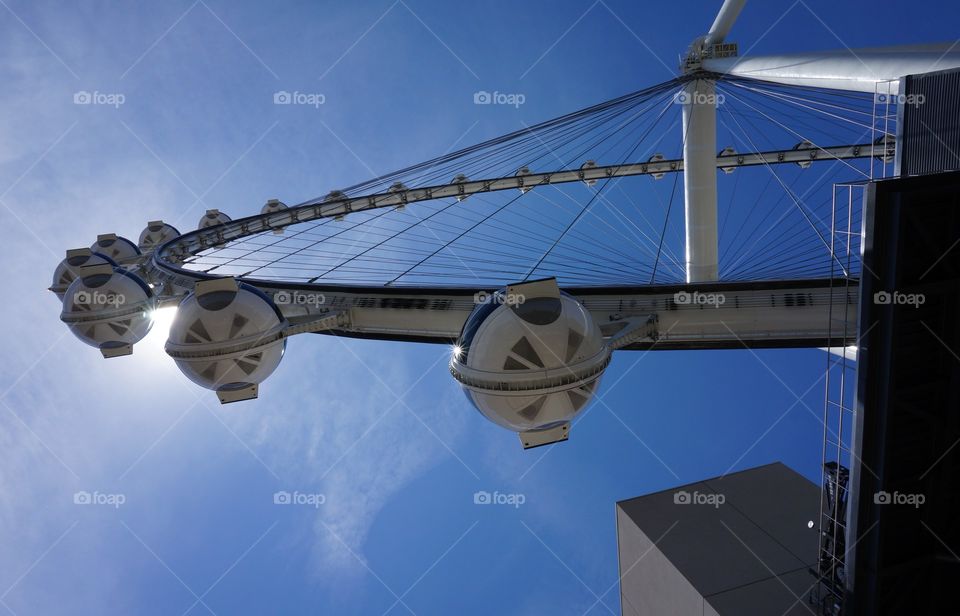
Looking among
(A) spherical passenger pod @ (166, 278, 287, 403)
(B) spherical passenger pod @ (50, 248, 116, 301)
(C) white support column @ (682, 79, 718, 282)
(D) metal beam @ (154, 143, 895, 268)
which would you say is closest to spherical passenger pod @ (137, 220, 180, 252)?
(D) metal beam @ (154, 143, 895, 268)

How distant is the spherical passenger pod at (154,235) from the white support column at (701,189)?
23999mm

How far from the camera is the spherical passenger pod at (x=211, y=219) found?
2393 centimetres

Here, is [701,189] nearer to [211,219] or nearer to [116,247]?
[211,219]

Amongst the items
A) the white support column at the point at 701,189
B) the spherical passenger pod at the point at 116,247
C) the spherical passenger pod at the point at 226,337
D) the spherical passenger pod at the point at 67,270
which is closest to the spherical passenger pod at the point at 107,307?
the spherical passenger pod at the point at 226,337

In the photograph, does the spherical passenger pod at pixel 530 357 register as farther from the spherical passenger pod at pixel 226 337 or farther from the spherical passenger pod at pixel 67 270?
the spherical passenger pod at pixel 67 270

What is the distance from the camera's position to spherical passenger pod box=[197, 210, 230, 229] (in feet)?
78.5

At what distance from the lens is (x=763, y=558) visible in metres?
9.65

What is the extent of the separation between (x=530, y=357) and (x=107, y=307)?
11245mm

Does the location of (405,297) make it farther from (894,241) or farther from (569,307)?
(894,241)

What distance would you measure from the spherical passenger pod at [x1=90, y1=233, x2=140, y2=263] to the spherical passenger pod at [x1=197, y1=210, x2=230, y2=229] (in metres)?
3.48

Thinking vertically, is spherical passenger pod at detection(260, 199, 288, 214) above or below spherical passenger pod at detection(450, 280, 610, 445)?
above

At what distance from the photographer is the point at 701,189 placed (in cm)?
1461

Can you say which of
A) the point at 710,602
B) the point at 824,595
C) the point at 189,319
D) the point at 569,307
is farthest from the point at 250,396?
the point at 824,595

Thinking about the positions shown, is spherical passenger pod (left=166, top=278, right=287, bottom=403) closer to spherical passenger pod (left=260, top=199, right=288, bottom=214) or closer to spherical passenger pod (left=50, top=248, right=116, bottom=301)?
spherical passenger pod (left=50, top=248, right=116, bottom=301)
